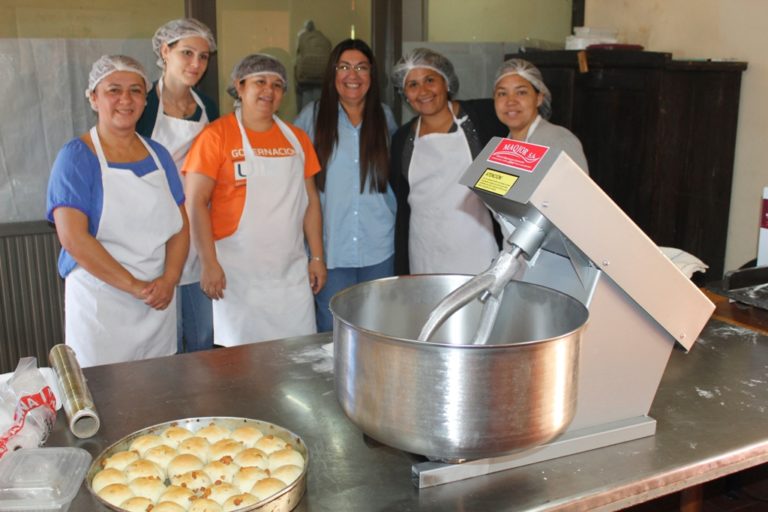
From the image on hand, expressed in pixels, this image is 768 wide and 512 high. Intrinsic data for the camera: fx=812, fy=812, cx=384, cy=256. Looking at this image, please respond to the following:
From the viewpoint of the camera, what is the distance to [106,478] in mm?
1294

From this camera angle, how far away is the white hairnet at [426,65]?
3.22 m

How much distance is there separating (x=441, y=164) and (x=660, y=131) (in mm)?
1111

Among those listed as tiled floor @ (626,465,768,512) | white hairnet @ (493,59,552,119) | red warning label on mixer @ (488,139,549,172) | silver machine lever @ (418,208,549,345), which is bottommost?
tiled floor @ (626,465,768,512)

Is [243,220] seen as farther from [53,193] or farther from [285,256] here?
[53,193]

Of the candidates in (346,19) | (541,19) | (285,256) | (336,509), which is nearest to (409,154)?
(285,256)

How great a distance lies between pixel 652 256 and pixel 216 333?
2052mm

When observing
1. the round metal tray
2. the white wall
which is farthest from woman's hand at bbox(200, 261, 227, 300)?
the white wall

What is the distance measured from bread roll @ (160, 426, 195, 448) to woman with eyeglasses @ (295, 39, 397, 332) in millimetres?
1866

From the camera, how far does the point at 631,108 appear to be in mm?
3717

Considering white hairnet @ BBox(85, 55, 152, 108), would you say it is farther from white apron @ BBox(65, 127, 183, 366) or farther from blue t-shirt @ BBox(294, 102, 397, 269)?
blue t-shirt @ BBox(294, 102, 397, 269)

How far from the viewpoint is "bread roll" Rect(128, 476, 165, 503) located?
4.19 ft

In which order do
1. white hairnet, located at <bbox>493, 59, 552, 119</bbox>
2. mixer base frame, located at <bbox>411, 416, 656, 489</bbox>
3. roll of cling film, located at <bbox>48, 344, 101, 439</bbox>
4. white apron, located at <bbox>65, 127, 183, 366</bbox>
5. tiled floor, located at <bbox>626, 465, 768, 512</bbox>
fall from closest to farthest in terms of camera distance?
mixer base frame, located at <bbox>411, 416, 656, 489</bbox> → roll of cling film, located at <bbox>48, 344, 101, 439</bbox> → white apron, located at <bbox>65, 127, 183, 366</bbox> → tiled floor, located at <bbox>626, 465, 768, 512</bbox> → white hairnet, located at <bbox>493, 59, 552, 119</bbox>

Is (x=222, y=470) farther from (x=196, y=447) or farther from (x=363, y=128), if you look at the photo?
(x=363, y=128)

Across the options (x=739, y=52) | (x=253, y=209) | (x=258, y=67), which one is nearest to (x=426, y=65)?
(x=258, y=67)
